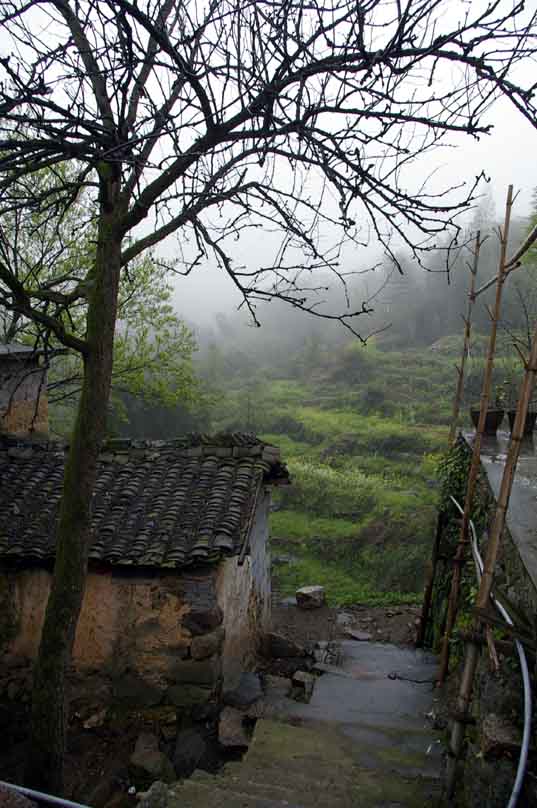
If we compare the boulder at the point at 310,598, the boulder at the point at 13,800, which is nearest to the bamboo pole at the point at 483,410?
the boulder at the point at 13,800

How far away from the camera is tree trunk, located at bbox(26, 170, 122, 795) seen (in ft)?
13.9

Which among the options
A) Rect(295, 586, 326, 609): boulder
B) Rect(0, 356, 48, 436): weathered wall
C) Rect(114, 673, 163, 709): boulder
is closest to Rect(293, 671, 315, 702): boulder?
Rect(114, 673, 163, 709): boulder

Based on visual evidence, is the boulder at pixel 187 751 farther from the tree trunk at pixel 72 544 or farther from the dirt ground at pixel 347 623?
the dirt ground at pixel 347 623

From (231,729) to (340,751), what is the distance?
4.21 feet

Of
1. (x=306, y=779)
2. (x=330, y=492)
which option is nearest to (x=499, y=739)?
(x=306, y=779)

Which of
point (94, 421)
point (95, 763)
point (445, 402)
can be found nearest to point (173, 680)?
point (95, 763)

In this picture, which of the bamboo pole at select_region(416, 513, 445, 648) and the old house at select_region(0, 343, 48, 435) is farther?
the old house at select_region(0, 343, 48, 435)

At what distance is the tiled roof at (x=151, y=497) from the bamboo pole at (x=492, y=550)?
3.12 meters

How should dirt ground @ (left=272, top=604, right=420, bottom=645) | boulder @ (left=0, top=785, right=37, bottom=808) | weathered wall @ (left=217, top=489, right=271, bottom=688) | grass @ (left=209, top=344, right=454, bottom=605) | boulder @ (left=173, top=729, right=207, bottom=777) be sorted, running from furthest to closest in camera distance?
grass @ (left=209, top=344, right=454, bottom=605) < dirt ground @ (left=272, top=604, right=420, bottom=645) < weathered wall @ (left=217, top=489, right=271, bottom=688) < boulder @ (left=173, top=729, right=207, bottom=777) < boulder @ (left=0, top=785, right=37, bottom=808)

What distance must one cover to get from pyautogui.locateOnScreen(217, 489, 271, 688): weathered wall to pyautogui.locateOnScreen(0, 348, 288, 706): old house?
33 mm

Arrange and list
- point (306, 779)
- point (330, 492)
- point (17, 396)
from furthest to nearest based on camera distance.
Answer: point (330, 492), point (17, 396), point (306, 779)

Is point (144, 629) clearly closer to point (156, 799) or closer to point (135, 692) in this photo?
point (135, 692)

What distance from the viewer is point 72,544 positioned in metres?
4.28

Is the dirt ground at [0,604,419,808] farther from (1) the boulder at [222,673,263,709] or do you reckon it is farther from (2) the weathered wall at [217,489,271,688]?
(1) the boulder at [222,673,263,709]
